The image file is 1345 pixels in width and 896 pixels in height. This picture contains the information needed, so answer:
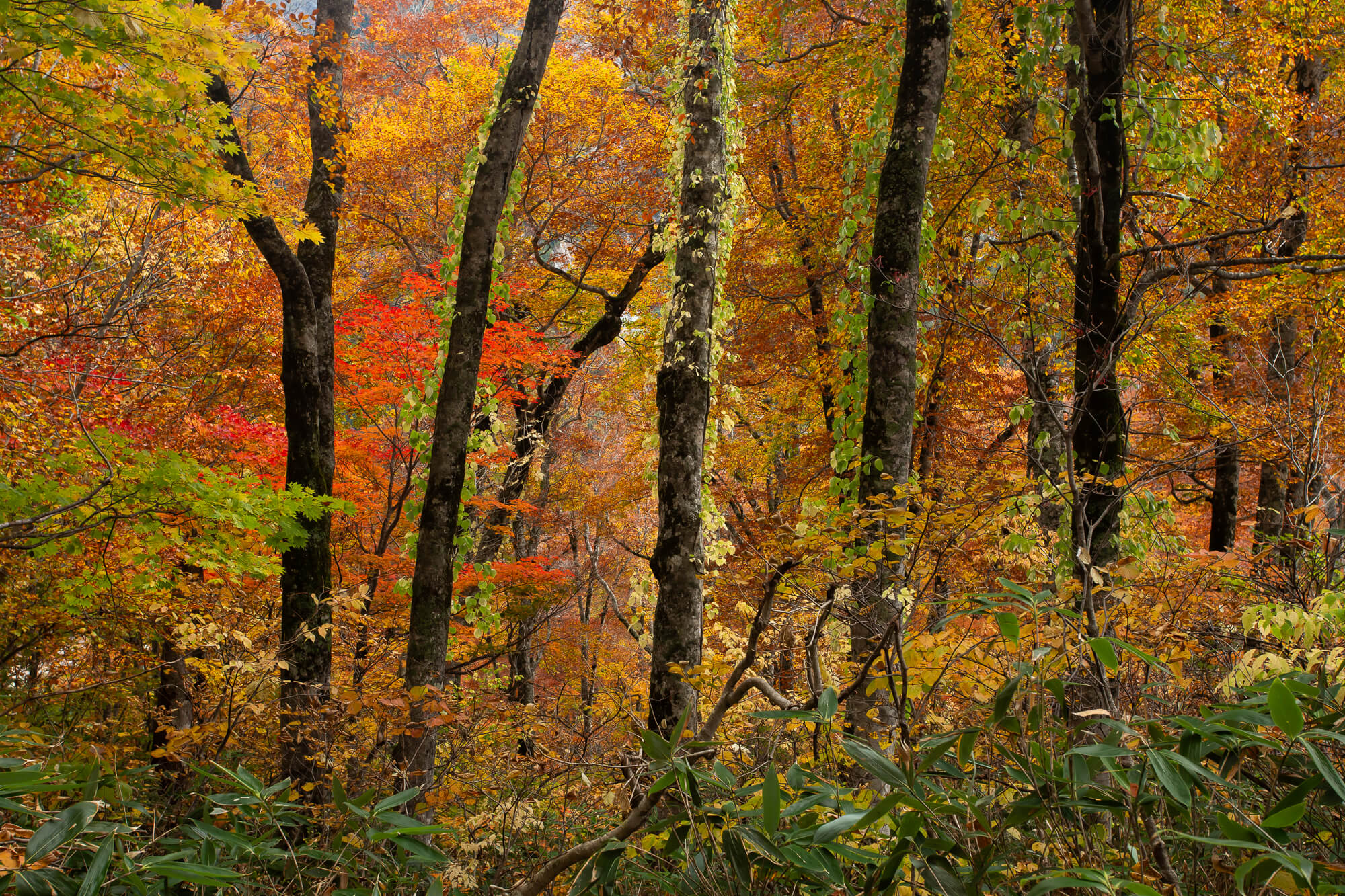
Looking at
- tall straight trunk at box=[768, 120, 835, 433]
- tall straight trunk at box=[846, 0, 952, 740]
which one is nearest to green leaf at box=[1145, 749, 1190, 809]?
tall straight trunk at box=[846, 0, 952, 740]

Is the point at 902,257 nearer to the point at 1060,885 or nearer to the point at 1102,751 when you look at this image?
the point at 1102,751

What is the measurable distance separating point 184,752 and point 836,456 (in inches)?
203

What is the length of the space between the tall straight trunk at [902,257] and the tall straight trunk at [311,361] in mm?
3711

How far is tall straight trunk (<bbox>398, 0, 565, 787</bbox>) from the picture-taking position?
14.7ft

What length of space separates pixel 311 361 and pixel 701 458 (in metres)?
3.28

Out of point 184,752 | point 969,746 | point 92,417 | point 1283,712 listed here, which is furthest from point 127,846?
point 92,417

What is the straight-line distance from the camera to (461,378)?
15.3ft

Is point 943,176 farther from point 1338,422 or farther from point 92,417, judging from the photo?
point 92,417

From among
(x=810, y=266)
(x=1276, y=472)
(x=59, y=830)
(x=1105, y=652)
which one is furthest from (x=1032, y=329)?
(x=1276, y=472)

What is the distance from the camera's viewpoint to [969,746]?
1.24m

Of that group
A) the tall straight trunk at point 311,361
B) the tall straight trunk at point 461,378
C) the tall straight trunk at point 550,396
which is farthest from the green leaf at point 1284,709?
the tall straight trunk at point 550,396

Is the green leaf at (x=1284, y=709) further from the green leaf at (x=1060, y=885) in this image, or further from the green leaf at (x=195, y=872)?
the green leaf at (x=195, y=872)

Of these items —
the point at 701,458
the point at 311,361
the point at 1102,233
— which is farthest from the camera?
the point at 311,361

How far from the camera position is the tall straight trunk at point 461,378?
447 centimetres
